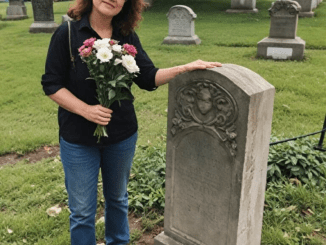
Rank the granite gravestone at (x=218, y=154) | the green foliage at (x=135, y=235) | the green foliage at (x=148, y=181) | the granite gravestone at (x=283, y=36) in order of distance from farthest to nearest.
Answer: the granite gravestone at (x=283, y=36), the green foliage at (x=148, y=181), the green foliage at (x=135, y=235), the granite gravestone at (x=218, y=154)

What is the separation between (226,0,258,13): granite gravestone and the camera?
57.3 feet

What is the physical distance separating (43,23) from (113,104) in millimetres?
13798

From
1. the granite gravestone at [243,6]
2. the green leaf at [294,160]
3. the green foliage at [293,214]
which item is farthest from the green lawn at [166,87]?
the granite gravestone at [243,6]

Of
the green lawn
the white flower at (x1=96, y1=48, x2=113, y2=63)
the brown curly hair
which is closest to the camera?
the white flower at (x1=96, y1=48, x2=113, y2=63)

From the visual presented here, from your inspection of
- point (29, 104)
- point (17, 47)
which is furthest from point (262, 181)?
point (17, 47)

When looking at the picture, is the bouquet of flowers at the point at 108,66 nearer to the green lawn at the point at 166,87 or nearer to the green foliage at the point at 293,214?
the green foliage at the point at 293,214

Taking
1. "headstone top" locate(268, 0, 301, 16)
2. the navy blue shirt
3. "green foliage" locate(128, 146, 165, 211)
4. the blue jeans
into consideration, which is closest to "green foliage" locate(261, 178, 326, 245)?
"green foliage" locate(128, 146, 165, 211)

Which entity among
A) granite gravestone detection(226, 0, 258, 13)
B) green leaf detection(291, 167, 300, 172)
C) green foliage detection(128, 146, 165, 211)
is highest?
granite gravestone detection(226, 0, 258, 13)

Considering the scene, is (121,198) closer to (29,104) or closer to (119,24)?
(119,24)

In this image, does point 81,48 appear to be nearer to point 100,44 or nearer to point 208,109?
point 100,44

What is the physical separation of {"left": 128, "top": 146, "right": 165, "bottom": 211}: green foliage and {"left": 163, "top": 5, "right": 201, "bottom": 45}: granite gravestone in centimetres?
785

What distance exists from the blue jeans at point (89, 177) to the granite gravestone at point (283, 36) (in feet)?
24.2

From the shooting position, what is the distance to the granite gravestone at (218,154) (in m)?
2.13

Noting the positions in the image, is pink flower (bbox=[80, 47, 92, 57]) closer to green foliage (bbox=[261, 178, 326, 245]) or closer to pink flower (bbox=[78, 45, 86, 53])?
pink flower (bbox=[78, 45, 86, 53])
